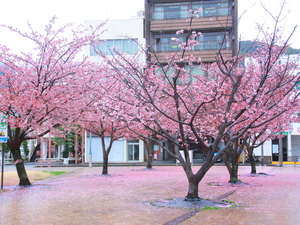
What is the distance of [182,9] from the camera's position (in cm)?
4044

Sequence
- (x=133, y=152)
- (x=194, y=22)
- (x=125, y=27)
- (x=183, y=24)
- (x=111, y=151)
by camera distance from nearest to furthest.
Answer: (x=183, y=24) < (x=194, y=22) < (x=125, y=27) < (x=111, y=151) < (x=133, y=152)

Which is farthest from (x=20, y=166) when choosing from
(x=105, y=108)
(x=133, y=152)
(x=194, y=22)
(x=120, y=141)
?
(x=133, y=152)

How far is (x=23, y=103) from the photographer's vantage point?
44.5ft

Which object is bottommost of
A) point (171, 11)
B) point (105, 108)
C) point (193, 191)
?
point (193, 191)

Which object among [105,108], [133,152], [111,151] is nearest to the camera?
[105,108]

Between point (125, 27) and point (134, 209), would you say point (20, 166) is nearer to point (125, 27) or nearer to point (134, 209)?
point (134, 209)

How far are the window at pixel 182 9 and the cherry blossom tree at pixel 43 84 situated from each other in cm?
2598

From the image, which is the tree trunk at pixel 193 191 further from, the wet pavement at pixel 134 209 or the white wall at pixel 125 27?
the white wall at pixel 125 27

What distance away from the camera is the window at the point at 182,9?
39.2 metres

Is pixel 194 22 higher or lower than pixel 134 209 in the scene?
higher

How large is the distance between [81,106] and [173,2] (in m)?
28.1

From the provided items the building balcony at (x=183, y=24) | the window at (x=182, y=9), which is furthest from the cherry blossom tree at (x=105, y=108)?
the window at (x=182, y=9)

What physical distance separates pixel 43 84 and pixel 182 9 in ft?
94.8

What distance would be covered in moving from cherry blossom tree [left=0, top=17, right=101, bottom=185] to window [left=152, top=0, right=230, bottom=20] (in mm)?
25983
